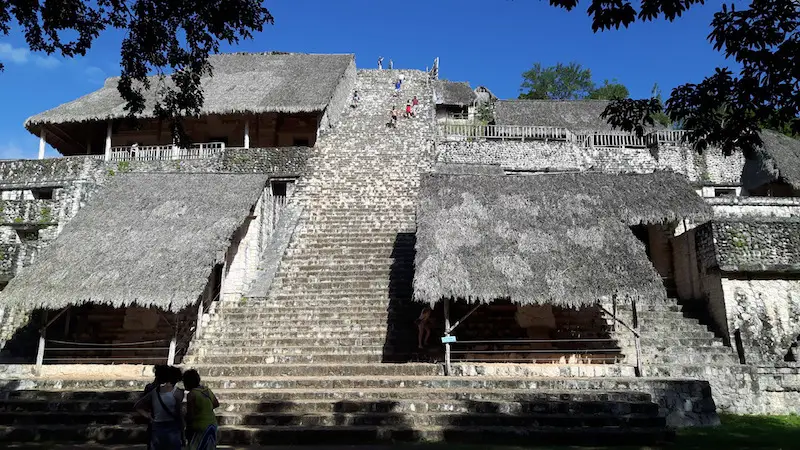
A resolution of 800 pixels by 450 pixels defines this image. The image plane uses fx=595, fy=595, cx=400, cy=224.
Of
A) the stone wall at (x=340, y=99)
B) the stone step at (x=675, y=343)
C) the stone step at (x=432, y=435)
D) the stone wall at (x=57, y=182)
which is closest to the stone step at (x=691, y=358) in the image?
the stone step at (x=675, y=343)

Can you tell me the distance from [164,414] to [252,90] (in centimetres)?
1693

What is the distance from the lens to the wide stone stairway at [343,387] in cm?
736

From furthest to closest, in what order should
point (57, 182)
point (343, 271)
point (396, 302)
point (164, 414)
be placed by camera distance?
point (57, 182) < point (343, 271) < point (396, 302) < point (164, 414)

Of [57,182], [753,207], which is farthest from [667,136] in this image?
[57,182]

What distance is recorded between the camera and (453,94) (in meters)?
28.7

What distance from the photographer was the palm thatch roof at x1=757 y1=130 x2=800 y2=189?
1716 cm

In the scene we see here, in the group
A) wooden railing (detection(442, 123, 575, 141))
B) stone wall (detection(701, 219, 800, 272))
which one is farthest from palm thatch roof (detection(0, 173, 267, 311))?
stone wall (detection(701, 219, 800, 272))

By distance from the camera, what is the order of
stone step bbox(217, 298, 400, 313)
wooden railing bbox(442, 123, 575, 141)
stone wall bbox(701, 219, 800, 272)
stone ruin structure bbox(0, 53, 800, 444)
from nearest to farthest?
stone ruin structure bbox(0, 53, 800, 444) < stone wall bbox(701, 219, 800, 272) < stone step bbox(217, 298, 400, 313) < wooden railing bbox(442, 123, 575, 141)

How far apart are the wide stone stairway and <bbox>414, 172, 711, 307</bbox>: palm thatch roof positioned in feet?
4.61

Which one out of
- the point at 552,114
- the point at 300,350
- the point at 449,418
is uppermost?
the point at 552,114

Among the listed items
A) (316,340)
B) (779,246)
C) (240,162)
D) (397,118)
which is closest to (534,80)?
(397,118)

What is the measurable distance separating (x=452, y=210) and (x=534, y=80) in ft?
111

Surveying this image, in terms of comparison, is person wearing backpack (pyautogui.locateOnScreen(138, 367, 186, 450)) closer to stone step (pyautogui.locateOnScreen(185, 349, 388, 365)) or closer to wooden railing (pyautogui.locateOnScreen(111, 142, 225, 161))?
stone step (pyautogui.locateOnScreen(185, 349, 388, 365))

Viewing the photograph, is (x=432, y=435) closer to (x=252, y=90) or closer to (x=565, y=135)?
(x=565, y=135)
